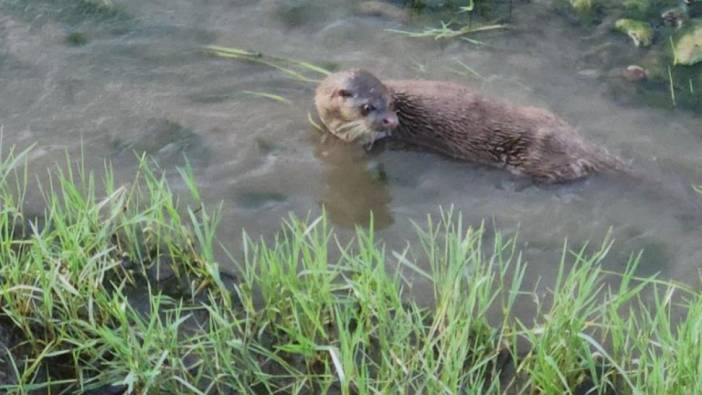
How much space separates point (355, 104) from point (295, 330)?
146 cm

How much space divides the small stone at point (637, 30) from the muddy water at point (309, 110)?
0.20 ft

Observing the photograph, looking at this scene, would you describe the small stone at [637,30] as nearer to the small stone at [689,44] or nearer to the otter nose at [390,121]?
the small stone at [689,44]

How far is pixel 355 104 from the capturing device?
4.94m

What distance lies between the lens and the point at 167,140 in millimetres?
4992

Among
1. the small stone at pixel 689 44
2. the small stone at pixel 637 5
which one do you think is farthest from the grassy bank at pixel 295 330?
the small stone at pixel 637 5

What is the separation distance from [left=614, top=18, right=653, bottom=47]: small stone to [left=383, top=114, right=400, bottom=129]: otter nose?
149 centimetres

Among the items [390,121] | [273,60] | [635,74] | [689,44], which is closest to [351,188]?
[390,121]

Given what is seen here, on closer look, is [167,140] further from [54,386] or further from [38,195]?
[54,386]

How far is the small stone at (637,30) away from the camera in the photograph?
5688 mm

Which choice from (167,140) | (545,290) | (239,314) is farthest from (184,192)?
(545,290)

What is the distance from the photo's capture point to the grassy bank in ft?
11.6

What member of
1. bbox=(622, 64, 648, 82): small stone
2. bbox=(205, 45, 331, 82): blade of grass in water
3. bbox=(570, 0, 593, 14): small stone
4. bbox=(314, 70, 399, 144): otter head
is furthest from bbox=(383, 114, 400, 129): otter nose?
bbox=(570, 0, 593, 14): small stone

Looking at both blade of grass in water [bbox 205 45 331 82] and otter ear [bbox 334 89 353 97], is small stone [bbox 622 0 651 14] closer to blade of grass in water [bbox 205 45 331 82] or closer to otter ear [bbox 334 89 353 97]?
blade of grass in water [bbox 205 45 331 82]

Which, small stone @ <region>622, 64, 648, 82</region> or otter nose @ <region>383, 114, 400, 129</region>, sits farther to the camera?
small stone @ <region>622, 64, 648, 82</region>
